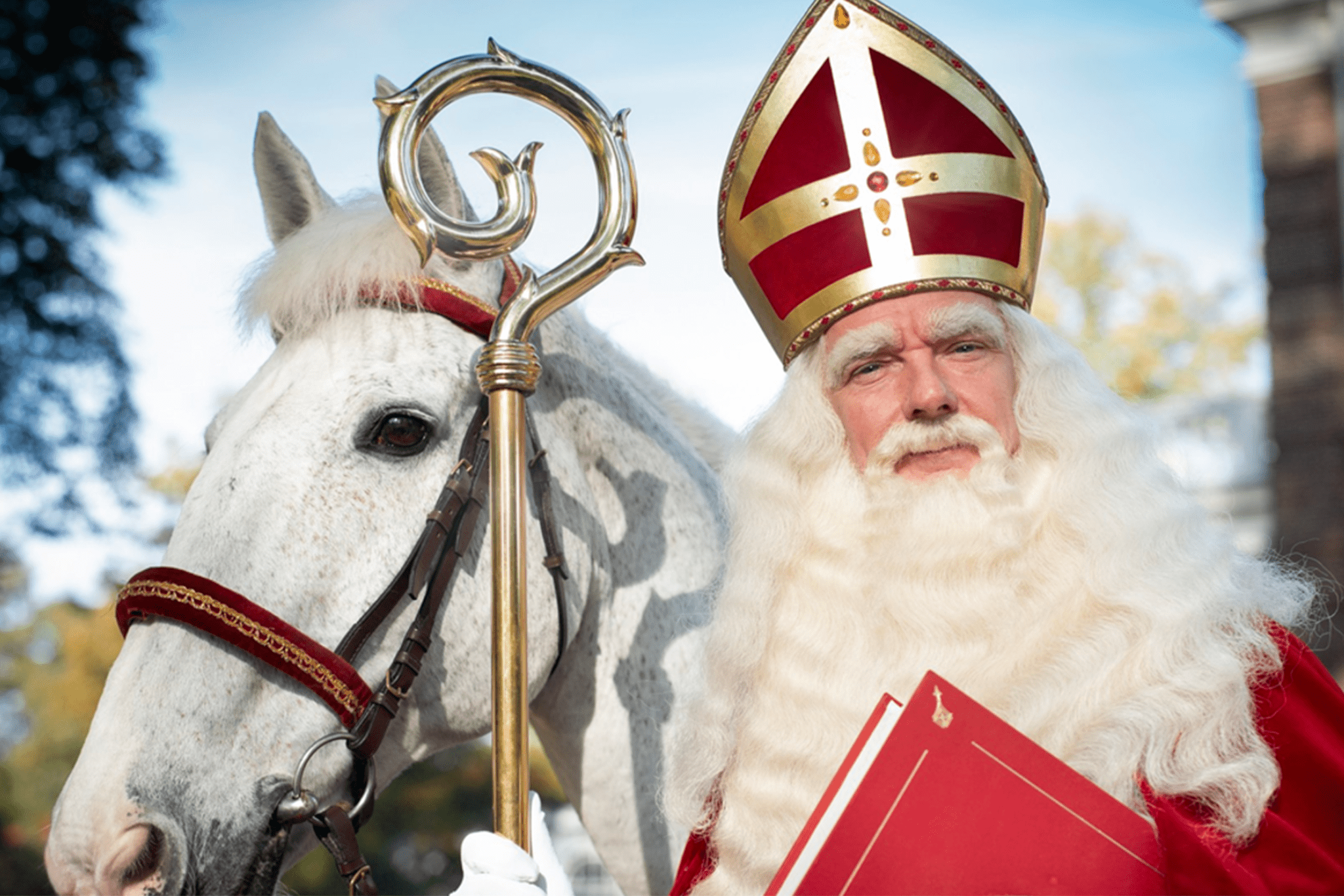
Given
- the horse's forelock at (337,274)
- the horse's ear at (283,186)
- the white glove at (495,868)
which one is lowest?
the white glove at (495,868)

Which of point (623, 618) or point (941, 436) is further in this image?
point (623, 618)

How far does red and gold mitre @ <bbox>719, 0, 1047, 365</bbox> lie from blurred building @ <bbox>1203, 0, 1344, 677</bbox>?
9.65 meters

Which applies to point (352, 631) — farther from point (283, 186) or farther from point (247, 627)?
point (283, 186)

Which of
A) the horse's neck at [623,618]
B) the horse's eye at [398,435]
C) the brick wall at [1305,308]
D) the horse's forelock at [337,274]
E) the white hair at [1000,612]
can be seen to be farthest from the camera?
the brick wall at [1305,308]

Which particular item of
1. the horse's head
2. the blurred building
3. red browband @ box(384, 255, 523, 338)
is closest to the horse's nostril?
the horse's head

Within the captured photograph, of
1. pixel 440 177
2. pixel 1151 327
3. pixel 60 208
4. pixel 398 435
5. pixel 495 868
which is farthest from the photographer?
pixel 1151 327

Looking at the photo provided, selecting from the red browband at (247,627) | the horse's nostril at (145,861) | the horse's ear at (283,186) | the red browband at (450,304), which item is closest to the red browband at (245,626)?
the red browband at (247,627)

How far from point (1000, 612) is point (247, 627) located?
52.9 inches

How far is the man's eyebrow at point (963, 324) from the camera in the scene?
2.31 meters

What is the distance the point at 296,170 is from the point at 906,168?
54.4 inches

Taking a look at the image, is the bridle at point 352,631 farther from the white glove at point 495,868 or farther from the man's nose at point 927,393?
the man's nose at point 927,393

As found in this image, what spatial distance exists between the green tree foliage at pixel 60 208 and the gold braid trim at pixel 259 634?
8377 mm

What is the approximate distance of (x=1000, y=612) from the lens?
2.21 m

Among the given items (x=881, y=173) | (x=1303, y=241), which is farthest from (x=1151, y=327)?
(x=881, y=173)
